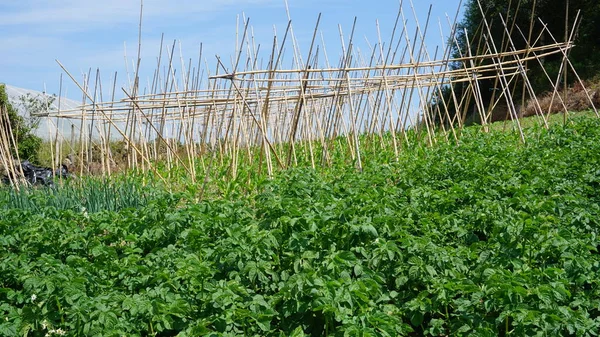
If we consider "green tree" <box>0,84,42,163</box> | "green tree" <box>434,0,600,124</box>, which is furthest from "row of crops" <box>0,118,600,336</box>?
"green tree" <box>434,0,600,124</box>

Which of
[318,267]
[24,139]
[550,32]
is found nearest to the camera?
[318,267]

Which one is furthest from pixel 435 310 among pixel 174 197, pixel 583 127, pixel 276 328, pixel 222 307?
pixel 583 127

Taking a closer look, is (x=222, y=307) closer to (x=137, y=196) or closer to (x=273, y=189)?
(x=273, y=189)

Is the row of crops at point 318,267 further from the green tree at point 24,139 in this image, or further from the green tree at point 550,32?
the green tree at point 550,32

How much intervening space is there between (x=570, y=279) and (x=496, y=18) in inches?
717

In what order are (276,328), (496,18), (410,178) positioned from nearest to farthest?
(276,328) < (410,178) < (496,18)

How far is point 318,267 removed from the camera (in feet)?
12.1

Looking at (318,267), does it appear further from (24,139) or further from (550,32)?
(550,32)

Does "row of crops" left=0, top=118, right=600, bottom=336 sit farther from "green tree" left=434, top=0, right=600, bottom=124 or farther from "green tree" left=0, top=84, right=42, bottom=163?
"green tree" left=434, top=0, right=600, bottom=124

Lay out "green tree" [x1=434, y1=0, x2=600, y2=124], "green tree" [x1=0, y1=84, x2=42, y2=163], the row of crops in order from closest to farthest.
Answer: the row of crops < "green tree" [x1=0, y1=84, x2=42, y2=163] < "green tree" [x1=434, y1=0, x2=600, y2=124]

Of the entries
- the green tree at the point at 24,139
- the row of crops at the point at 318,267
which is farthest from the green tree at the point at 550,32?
the row of crops at the point at 318,267

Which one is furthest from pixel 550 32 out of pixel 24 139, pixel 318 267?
pixel 318 267

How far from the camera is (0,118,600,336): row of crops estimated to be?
333cm

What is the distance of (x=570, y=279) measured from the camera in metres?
3.75
